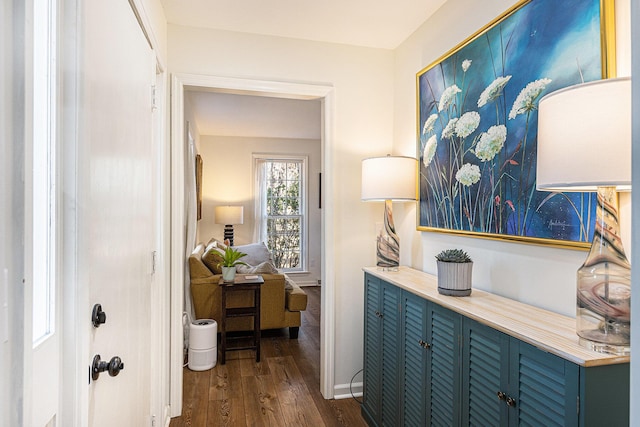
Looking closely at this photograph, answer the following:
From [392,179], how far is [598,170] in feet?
4.52

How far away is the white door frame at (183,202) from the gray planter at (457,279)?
3.66ft

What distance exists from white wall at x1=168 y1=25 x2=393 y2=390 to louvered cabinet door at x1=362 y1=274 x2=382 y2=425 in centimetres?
29

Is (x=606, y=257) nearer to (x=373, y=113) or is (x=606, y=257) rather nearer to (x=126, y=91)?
(x=126, y=91)

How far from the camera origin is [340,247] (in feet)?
9.12

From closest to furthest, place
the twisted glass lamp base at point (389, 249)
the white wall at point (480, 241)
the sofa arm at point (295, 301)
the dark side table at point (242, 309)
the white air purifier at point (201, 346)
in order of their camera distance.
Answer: the white wall at point (480, 241), the twisted glass lamp base at point (389, 249), the white air purifier at point (201, 346), the dark side table at point (242, 309), the sofa arm at point (295, 301)

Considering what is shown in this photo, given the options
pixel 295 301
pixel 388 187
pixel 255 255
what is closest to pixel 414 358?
pixel 388 187

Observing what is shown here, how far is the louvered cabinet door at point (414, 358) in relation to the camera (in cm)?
183

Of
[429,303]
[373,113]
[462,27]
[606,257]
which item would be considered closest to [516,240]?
[429,303]

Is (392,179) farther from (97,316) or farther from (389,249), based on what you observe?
(97,316)

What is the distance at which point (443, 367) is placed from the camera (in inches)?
65.9

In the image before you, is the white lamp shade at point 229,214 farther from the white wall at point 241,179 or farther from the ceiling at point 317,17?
the ceiling at point 317,17

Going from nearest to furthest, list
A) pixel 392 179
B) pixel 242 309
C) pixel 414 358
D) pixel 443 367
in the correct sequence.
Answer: pixel 443 367, pixel 414 358, pixel 392 179, pixel 242 309

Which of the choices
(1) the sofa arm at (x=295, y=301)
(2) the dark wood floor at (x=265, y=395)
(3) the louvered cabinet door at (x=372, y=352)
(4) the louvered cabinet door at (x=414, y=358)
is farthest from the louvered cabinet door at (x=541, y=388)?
(1) the sofa arm at (x=295, y=301)

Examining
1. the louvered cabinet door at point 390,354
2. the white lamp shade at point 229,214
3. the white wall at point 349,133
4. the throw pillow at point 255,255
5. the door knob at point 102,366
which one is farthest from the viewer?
the white lamp shade at point 229,214
